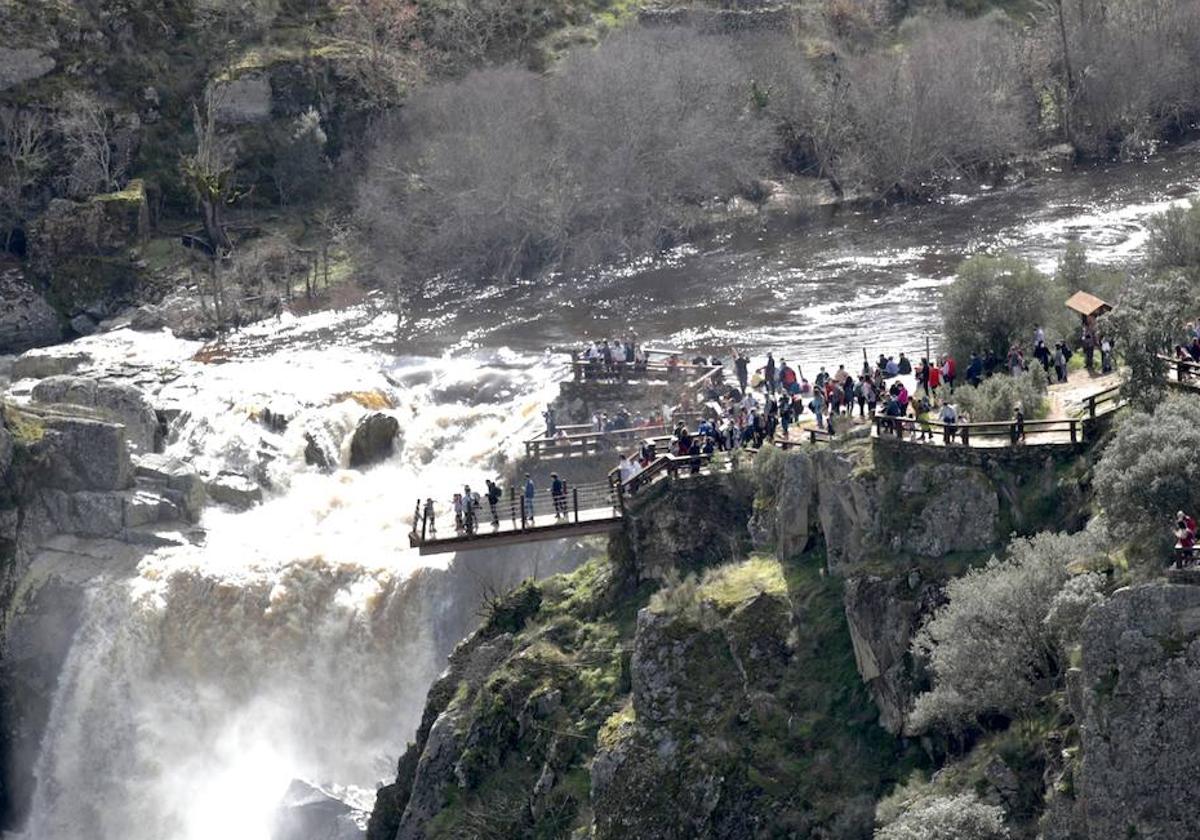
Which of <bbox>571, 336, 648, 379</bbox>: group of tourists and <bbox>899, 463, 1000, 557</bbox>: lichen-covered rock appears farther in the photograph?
<bbox>571, 336, 648, 379</bbox>: group of tourists

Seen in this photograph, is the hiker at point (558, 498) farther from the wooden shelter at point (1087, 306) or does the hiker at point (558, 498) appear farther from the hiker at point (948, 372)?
the wooden shelter at point (1087, 306)

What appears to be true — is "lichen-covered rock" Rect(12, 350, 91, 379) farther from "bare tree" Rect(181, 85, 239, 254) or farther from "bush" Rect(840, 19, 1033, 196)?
"bush" Rect(840, 19, 1033, 196)

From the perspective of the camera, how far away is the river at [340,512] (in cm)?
5691

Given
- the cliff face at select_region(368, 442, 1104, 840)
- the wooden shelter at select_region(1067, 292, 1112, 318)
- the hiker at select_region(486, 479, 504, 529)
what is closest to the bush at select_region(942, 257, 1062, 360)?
the wooden shelter at select_region(1067, 292, 1112, 318)

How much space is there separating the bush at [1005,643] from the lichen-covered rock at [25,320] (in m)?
54.3

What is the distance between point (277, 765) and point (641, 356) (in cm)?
1572

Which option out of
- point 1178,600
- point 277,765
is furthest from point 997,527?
point 277,765

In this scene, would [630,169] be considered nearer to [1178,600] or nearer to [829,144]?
[829,144]

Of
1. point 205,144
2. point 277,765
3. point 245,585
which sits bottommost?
point 277,765

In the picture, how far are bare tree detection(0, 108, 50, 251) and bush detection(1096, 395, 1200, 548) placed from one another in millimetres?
62936

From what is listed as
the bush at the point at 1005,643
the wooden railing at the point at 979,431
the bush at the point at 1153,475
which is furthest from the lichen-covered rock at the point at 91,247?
the bush at the point at 1153,475

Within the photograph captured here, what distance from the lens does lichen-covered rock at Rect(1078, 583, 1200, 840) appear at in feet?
111

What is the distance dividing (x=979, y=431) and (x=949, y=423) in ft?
1.95

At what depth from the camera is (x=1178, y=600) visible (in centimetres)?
3394
